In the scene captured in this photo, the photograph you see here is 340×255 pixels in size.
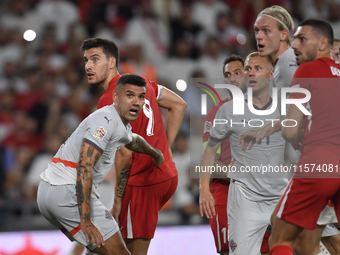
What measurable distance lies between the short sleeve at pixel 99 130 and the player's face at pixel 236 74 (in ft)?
5.17

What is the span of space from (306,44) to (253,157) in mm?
1117

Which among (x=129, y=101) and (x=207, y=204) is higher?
(x=129, y=101)

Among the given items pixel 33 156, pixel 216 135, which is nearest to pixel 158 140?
pixel 216 135

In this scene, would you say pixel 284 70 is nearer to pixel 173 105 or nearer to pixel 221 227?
pixel 173 105

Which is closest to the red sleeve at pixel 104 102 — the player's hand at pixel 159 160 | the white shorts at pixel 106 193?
the player's hand at pixel 159 160

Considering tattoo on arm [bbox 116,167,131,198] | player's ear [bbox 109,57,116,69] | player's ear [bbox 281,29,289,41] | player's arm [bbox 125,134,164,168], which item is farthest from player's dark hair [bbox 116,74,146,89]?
player's ear [bbox 281,29,289,41]

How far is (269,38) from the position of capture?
4520 mm

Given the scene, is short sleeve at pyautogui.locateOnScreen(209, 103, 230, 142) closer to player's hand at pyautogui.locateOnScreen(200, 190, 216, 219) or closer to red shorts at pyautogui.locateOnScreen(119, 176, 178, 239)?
player's hand at pyautogui.locateOnScreen(200, 190, 216, 219)

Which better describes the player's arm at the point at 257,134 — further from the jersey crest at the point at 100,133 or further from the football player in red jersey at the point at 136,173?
the jersey crest at the point at 100,133

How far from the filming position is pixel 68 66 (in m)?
8.47

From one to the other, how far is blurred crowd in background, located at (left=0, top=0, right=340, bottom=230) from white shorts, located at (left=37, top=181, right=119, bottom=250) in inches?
120

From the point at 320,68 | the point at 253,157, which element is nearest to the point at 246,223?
the point at 253,157

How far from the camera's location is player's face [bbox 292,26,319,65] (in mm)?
3658

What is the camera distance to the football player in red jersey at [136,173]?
4156mm
